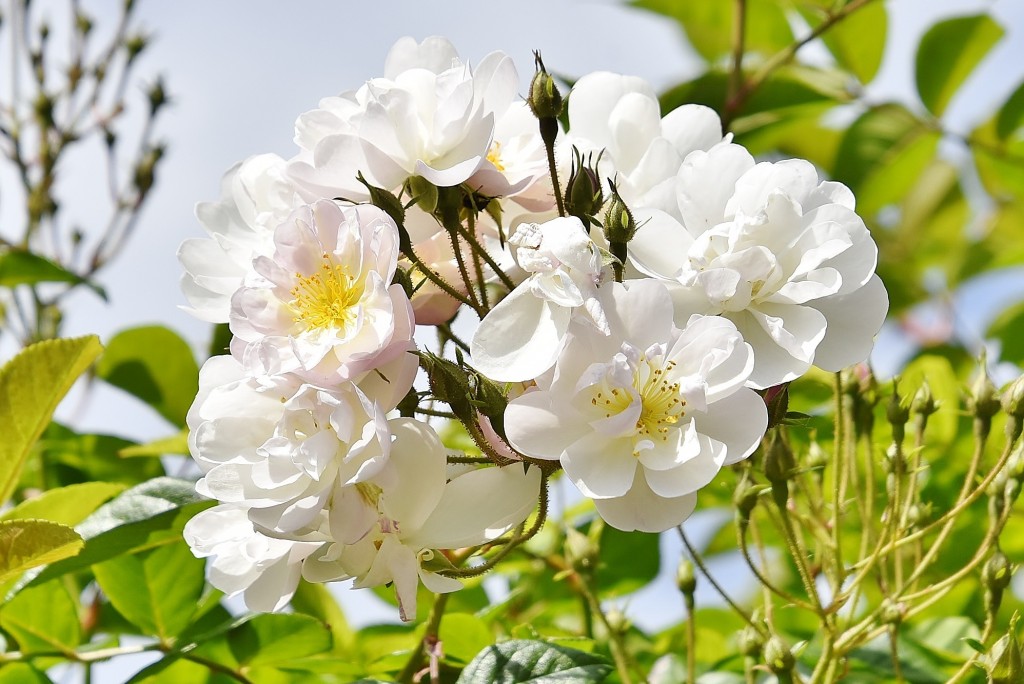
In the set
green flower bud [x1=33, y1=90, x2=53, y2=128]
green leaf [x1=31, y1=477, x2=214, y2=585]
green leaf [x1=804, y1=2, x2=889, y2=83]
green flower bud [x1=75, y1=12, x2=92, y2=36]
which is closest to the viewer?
green leaf [x1=31, y1=477, x2=214, y2=585]

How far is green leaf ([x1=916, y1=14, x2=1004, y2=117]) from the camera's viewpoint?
1.85m

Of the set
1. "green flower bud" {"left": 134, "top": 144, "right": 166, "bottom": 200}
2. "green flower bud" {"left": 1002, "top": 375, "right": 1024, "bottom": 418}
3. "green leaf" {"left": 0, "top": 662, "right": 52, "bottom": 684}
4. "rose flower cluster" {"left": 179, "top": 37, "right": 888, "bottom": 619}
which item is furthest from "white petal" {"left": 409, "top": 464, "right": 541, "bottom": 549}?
"green flower bud" {"left": 134, "top": 144, "right": 166, "bottom": 200}

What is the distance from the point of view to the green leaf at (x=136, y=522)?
1.09m

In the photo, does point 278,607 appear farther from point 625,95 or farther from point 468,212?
point 625,95

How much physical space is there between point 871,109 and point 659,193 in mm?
1060

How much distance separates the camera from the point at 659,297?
0.79 m

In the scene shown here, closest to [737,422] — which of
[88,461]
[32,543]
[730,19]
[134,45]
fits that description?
[32,543]

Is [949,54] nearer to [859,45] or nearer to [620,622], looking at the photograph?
[859,45]

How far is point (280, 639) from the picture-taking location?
119 cm

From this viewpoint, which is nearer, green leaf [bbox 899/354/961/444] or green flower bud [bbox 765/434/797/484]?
green flower bud [bbox 765/434/797/484]

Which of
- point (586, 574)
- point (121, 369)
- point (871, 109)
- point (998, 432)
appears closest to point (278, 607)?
point (586, 574)

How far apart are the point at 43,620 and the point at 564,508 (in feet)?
2.48

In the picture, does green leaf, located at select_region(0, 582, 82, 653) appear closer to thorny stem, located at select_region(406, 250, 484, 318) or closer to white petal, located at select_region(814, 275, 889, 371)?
thorny stem, located at select_region(406, 250, 484, 318)

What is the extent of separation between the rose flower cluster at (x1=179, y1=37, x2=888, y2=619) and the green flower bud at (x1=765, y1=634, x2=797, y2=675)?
0.19 meters
